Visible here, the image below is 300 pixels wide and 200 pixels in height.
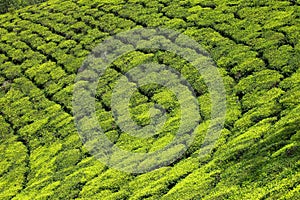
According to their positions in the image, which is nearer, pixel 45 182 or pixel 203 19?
pixel 45 182

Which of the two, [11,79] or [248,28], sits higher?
[248,28]

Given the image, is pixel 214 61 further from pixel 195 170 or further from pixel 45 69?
pixel 45 69

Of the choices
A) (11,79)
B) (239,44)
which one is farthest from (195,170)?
(11,79)

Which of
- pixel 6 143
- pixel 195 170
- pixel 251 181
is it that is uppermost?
pixel 251 181

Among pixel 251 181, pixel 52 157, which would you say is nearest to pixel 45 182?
pixel 52 157

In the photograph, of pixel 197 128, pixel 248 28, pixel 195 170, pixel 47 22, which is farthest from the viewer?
pixel 47 22

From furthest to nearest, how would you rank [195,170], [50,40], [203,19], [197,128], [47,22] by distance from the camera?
[47,22]
[50,40]
[203,19]
[197,128]
[195,170]
